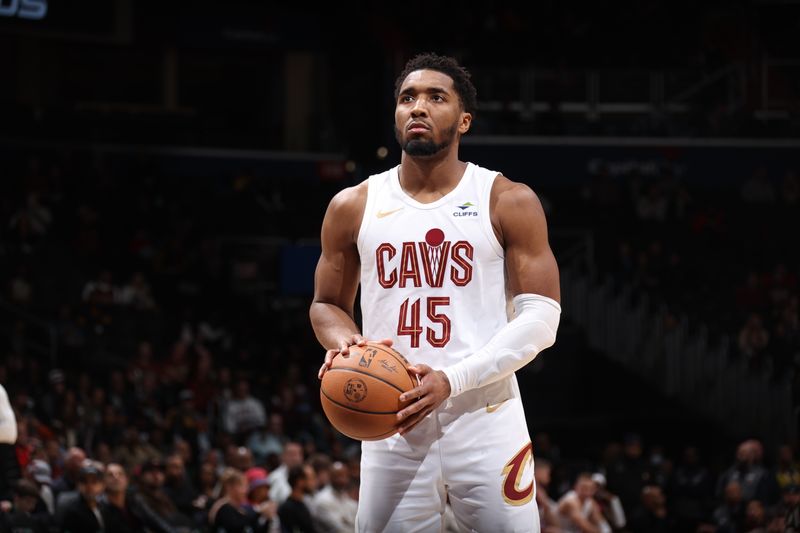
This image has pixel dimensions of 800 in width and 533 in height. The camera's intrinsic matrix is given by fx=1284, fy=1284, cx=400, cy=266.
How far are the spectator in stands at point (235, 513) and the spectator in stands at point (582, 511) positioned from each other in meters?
2.84

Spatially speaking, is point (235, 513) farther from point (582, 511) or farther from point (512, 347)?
point (512, 347)

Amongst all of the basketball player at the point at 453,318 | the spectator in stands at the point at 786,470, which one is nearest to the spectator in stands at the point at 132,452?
the spectator in stands at the point at 786,470

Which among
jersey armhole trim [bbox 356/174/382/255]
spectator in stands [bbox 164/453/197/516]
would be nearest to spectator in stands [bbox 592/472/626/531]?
spectator in stands [bbox 164/453/197/516]

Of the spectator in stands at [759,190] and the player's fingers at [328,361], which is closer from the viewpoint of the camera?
the player's fingers at [328,361]

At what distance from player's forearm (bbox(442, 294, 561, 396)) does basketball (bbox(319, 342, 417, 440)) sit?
0.59ft

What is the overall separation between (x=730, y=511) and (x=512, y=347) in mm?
9296

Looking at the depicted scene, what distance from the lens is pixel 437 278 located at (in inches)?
180

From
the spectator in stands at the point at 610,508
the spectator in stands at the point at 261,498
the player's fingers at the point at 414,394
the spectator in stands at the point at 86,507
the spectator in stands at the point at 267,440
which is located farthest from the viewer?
the spectator in stands at the point at 267,440

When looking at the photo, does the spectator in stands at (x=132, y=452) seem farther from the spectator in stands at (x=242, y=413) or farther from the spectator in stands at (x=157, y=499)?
the spectator in stands at (x=157, y=499)

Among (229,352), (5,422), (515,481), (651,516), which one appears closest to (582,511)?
(651,516)

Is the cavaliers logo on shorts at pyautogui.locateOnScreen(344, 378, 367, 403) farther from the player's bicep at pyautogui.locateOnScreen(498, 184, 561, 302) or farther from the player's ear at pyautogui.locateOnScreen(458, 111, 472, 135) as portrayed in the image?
the player's ear at pyautogui.locateOnScreen(458, 111, 472, 135)

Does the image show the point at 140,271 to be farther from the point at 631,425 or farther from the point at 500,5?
the point at 500,5

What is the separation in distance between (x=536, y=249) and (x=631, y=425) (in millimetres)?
14156

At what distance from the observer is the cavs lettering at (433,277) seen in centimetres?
456
